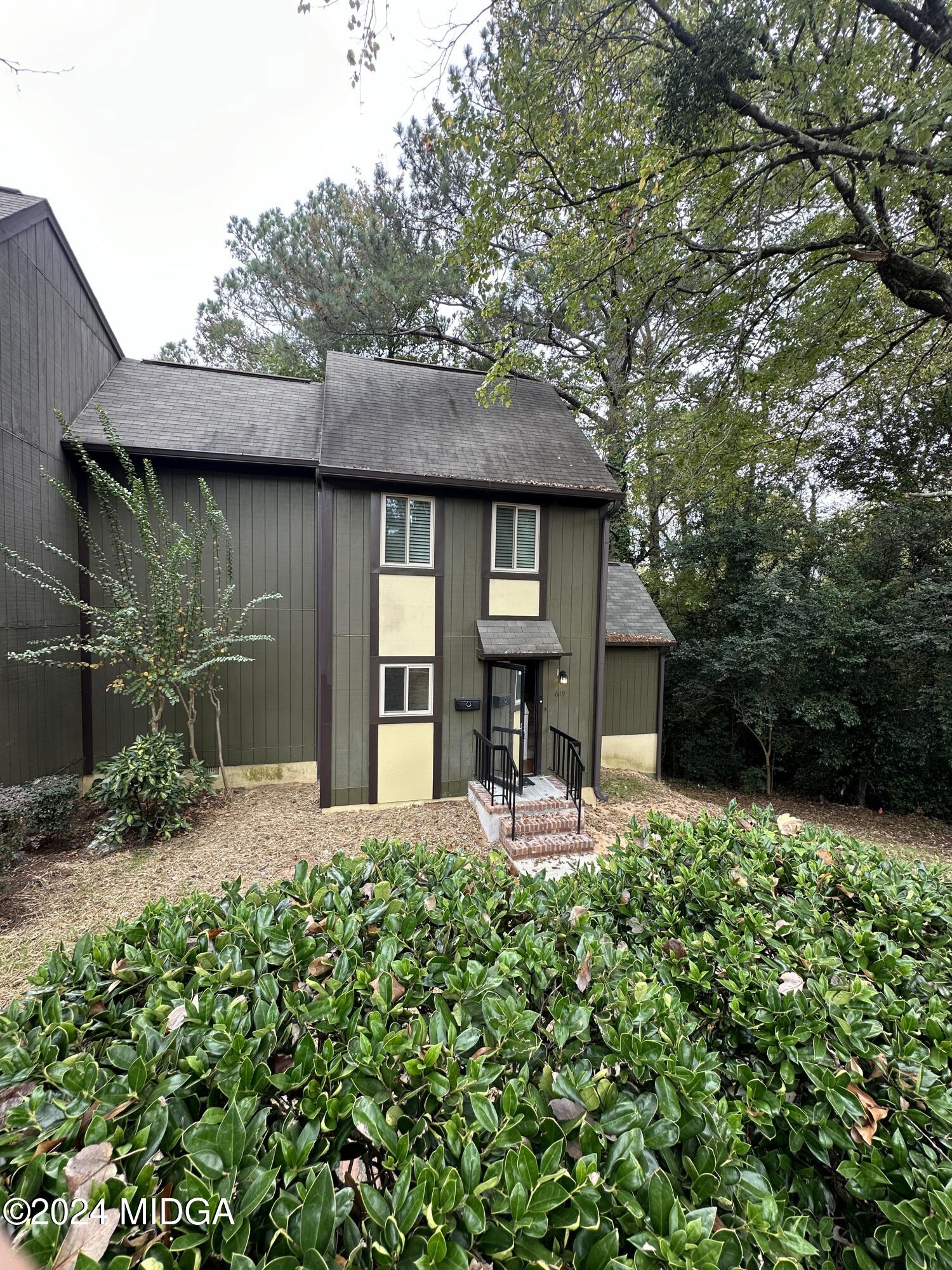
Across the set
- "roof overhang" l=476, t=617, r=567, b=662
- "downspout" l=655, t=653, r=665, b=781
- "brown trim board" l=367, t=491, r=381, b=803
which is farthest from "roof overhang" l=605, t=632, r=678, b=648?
"brown trim board" l=367, t=491, r=381, b=803

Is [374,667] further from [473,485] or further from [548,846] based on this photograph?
[548,846]

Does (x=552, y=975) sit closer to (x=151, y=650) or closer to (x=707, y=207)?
(x=151, y=650)

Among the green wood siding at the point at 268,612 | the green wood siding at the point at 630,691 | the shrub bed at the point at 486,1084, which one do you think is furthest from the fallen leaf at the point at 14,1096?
the green wood siding at the point at 630,691

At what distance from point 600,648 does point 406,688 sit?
3.45 metres

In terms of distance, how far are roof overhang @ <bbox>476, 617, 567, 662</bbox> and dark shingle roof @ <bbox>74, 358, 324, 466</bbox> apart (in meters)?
4.24

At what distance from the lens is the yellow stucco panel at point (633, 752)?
10375 mm

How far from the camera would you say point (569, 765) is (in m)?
7.69

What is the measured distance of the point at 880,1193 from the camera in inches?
49.3

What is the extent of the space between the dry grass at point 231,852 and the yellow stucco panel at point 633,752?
3.27ft

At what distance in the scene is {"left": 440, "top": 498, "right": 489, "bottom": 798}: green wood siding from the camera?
7.59 meters

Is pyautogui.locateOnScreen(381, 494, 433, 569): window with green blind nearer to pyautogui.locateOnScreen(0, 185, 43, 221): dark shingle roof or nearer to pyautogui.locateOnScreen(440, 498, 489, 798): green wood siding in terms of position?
pyautogui.locateOnScreen(440, 498, 489, 798): green wood siding

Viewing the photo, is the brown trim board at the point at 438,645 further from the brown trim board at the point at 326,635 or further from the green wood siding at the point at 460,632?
the brown trim board at the point at 326,635

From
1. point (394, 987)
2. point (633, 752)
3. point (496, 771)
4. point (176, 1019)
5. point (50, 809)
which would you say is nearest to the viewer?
point (176, 1019)

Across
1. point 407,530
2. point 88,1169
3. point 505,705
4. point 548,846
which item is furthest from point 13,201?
point 548,846
